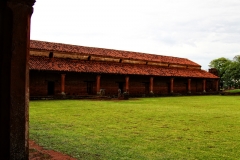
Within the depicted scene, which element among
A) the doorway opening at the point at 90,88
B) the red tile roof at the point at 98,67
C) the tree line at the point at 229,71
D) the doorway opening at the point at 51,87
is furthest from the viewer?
the tree line at the point at 229,71

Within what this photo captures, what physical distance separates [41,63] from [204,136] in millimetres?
21870

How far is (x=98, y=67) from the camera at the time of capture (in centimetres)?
2997

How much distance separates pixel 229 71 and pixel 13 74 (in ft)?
232

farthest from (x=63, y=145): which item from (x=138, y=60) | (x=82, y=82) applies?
(x=138, y=60)

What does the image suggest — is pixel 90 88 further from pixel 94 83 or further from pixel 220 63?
pixel 220 63

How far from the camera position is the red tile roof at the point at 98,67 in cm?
2561

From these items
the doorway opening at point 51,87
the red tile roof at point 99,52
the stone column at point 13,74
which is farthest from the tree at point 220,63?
the stone column at point 13,74

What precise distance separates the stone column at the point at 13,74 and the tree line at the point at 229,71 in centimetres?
6863

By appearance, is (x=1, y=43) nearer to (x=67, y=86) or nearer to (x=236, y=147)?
(x=236, y=147)

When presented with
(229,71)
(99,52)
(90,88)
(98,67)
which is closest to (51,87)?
(90,88)

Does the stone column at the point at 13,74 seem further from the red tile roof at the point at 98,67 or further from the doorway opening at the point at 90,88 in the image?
the doorway opening at the point at 90,88

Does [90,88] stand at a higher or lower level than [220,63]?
lower

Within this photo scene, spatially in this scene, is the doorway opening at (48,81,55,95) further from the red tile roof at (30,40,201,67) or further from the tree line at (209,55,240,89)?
the tree line at (209,55,240,89)

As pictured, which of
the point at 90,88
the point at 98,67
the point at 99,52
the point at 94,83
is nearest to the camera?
the point at 90,88
